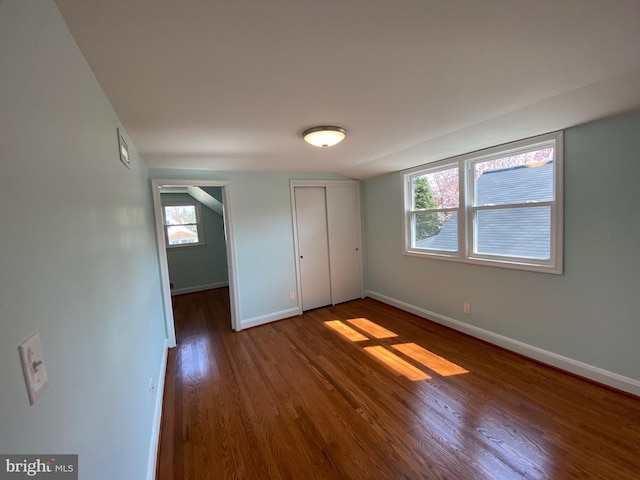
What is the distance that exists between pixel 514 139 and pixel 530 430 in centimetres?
235

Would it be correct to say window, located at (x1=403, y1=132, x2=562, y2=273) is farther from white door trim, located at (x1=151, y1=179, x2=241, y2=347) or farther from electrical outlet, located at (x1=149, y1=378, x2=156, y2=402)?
electrical outlet, located at (x1=149, y1=378, x2=156, y2=402)

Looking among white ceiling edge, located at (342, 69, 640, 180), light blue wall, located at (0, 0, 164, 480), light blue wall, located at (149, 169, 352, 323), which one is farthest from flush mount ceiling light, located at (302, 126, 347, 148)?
light blue wall, located at (149, 169, 352, 323)

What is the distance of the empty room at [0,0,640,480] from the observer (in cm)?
73

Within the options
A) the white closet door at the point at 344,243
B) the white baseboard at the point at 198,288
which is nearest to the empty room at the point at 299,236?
the white closet door at the point at 344,243

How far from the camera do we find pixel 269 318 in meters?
3.81

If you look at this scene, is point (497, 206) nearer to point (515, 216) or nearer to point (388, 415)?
point (515, 216)

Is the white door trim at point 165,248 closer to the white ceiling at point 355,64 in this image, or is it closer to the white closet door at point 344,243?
the white ceiling at point 355,64

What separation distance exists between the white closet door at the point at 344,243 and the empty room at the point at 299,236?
523mm

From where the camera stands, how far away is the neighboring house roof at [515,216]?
2.40 meters

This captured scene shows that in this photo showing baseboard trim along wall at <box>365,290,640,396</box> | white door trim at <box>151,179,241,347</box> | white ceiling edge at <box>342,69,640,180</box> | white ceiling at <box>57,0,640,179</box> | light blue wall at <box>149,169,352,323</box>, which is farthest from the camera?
light blue wall at <box>149,169,352,323</box>

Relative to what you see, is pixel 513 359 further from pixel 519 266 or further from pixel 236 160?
pixel 236 160

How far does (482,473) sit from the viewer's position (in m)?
1.47

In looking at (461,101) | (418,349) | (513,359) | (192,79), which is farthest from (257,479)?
(461,101)

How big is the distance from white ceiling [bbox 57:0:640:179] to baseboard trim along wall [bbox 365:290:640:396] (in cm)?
198
